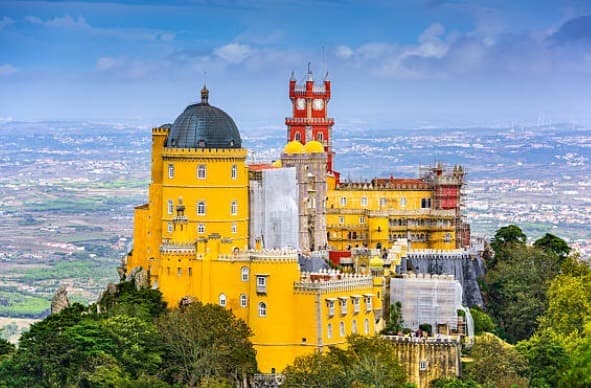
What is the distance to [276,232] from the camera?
340ft

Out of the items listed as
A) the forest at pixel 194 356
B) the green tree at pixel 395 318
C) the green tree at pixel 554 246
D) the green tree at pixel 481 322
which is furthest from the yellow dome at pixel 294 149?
the green tree at pixel 554 246

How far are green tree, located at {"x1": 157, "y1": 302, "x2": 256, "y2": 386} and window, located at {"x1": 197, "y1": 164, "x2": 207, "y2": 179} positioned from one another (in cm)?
1224

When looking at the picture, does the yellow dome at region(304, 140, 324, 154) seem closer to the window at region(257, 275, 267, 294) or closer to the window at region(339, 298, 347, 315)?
the window at region(339, 298, 347, 315)

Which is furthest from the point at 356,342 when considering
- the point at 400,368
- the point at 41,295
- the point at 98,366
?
the point at 41,295

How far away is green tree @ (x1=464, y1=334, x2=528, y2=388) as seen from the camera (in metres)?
89.7

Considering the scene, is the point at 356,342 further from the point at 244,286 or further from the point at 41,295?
the point at 41,295

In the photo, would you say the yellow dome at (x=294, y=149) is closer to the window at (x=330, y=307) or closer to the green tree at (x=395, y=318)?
the green tree at (x=395, y=318)

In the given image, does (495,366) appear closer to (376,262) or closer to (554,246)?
(376,262)

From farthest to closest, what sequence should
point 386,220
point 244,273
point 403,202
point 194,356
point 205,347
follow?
point 403,202, point 386,220, point 244,273, point 205,347, point 194,356

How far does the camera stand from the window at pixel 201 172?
98.2 metres

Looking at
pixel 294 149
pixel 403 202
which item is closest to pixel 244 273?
pixel 294 149

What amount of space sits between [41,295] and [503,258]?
227 ft

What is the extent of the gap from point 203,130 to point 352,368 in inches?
836

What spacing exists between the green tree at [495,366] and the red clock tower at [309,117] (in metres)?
33.9
